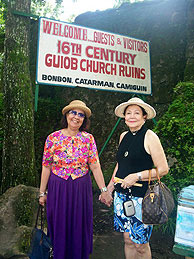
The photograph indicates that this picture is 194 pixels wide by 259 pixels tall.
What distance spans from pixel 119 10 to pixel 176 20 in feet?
7.15

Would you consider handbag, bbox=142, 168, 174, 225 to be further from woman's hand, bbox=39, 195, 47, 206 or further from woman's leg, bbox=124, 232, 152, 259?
woman's hand, bbox=39, 195, 47, 206

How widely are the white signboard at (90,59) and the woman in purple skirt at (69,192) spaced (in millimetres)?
2080

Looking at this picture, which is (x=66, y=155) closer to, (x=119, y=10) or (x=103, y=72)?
(x=103, y=72)

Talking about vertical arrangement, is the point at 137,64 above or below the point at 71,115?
above

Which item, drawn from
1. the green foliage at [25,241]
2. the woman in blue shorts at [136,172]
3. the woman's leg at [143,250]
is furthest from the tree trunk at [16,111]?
the woman's leg at [143,250]

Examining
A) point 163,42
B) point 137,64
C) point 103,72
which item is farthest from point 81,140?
point 163,42

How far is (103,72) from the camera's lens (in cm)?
502

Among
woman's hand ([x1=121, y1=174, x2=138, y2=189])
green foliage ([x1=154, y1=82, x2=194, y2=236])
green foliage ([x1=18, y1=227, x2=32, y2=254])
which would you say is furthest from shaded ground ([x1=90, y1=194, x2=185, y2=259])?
woman's hand ([x1=121, y1=174, x2=138, y2=189])

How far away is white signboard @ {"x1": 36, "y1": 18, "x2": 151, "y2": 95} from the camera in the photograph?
14.6 ft

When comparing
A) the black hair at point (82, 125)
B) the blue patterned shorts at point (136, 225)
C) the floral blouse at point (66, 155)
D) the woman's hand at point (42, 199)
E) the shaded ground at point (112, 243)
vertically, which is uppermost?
the black hair at point (82, 125)

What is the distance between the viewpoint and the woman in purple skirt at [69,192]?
8.43 ft

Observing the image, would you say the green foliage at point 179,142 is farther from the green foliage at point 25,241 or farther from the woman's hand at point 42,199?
the green foliage at point 25,241

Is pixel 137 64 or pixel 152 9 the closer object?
pixel 137 64

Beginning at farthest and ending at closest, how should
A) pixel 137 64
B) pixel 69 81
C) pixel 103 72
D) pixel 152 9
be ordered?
pixel 152 9 < pixel 137 64 < pixel 103 72 < pixel 69 81
